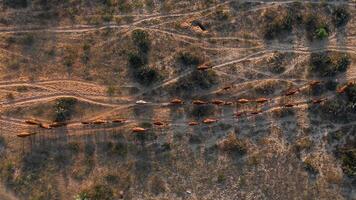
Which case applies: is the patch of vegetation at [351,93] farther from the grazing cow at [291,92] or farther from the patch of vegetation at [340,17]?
the patch of vegetation at [340,17]

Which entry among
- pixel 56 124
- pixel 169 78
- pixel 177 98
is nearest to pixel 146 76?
pixel 169 78

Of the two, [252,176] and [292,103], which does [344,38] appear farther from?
[252,176]

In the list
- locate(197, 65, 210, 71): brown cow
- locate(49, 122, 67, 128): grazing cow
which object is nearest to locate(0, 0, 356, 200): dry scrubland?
locate(49, 122, 67, 128): grazing cow

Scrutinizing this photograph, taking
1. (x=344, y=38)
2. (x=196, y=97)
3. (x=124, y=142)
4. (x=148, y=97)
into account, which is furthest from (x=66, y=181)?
(x=344, y=38)

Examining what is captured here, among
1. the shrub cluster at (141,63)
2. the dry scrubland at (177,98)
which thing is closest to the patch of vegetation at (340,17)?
the dry scrubland at (177,98)

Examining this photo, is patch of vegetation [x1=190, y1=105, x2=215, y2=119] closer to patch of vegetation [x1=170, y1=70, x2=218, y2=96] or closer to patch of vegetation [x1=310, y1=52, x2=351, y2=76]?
patch of vegetation [x1=170, y1=70, x2=218, y2=96]

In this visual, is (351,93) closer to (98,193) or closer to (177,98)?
(177,98)
